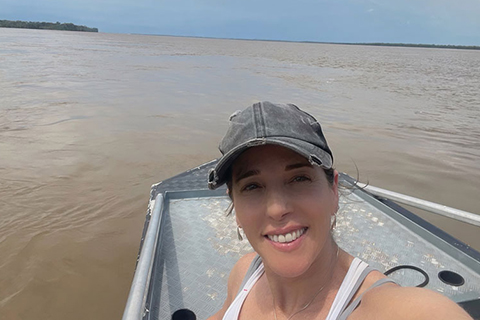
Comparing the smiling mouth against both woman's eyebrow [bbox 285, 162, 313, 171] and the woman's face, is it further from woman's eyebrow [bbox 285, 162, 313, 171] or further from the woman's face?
woman's eyebrow [bbox 285, 162, 313, 171]

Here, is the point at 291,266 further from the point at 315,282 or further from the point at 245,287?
the point at 245,287

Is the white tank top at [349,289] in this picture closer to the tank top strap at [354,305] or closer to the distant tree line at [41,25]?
the tank top strap at [354,305]

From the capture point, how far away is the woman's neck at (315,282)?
1245 mm

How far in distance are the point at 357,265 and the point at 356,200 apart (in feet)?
7.98

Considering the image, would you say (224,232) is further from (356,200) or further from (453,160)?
(453,160)

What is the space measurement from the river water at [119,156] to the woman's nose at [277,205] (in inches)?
103

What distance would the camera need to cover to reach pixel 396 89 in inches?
665

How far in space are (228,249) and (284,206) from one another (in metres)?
1.75

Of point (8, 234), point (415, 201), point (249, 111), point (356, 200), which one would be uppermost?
point (249, 111)

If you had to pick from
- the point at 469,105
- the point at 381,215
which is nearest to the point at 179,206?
the point at 381,215

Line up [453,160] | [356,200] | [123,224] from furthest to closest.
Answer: [453,160] → [123,224] → [356,200]

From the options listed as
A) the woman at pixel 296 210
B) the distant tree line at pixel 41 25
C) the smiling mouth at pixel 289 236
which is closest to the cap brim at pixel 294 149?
the woman at pixel 296 210

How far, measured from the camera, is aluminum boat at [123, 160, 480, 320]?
2.19m

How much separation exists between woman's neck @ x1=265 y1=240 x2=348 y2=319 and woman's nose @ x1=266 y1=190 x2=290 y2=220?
23 cm
